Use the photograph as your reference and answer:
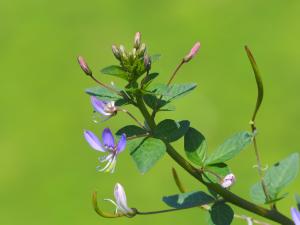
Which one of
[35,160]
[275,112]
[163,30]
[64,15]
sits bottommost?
[275,112]

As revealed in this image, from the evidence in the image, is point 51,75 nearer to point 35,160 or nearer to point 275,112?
point 35,160

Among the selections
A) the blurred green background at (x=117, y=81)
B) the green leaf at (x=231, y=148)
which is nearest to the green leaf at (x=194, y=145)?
the green leaf at (x=231, y=148)

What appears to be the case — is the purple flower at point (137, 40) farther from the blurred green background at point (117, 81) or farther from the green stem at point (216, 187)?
the blurred green background at point (117, 81)

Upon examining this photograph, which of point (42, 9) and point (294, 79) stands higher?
point (42, 9)

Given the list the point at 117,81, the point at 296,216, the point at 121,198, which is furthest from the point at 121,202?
the point at 117,81

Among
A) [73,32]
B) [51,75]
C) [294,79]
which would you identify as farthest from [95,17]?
[294,79]

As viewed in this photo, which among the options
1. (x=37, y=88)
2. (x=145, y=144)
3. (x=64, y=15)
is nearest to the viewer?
(x=145, y=144)
